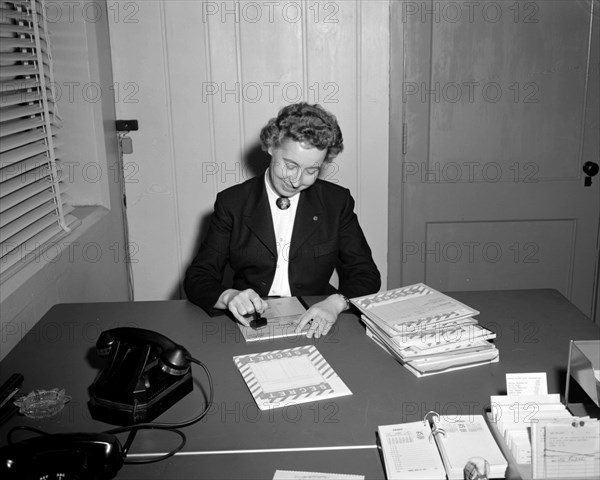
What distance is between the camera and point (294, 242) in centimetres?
240

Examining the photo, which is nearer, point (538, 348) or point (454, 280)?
point (538, 348)

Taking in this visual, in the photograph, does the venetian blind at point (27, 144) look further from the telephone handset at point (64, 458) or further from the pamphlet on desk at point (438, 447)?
the pamphlet on desk at point (438, 447)

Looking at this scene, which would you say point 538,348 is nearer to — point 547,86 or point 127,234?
point 547,86

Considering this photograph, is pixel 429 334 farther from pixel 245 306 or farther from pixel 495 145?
pixel 495 145

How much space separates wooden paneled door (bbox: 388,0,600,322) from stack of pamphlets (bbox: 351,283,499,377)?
1.55 m

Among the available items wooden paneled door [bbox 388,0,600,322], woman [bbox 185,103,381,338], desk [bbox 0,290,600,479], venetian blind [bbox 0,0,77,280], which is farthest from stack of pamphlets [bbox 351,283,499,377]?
wooden paneled door [bbox 388,0,600,322]

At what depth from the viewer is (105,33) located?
3.03 metres

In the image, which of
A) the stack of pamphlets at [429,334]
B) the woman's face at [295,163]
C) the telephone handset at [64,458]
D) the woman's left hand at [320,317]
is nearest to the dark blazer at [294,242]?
the woman's face at [295,163]

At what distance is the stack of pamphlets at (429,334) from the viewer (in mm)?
1606

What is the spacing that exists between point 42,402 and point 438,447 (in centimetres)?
87

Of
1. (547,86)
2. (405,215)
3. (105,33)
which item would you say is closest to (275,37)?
(105,33)

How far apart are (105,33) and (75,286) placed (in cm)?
123

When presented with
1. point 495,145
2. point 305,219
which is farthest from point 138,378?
point 495,145

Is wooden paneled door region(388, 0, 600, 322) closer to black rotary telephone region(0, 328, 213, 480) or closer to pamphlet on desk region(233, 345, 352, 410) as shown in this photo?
pamphlet on desk region(233, 345, 352, 410)
